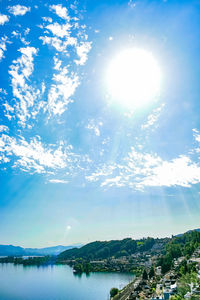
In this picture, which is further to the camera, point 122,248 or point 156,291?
point 122,248

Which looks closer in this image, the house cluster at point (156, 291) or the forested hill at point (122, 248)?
the house cluster at point (156, 291)

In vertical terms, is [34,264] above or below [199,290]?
below

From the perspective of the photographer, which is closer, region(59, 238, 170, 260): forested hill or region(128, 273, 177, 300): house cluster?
region(128, 273, 177, 300): house cluster

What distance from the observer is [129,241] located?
7512 cm

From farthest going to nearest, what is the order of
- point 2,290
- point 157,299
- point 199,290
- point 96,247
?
point 96,247 → point 2,290 → point 157,299 → point 199,290

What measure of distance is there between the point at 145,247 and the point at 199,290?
2497 inches

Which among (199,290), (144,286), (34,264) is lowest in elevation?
(34,264)

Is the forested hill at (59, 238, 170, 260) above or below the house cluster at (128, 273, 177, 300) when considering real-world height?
below

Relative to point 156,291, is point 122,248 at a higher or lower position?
lower

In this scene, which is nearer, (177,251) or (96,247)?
(177,251)

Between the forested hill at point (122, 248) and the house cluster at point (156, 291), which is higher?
the house cluster at point (156, 291)

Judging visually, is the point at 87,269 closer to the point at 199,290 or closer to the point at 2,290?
the point at 2,290

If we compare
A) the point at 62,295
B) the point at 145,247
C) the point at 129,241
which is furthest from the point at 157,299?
the point at 129,241

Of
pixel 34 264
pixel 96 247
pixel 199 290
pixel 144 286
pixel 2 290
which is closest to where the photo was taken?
pixel 199 290
